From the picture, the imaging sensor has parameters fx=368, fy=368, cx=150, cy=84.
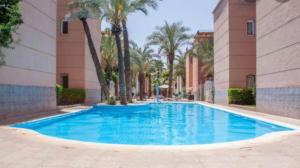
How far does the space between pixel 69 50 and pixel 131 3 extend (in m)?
5.61

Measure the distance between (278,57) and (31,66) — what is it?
10668 millimetres

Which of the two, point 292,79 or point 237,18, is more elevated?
point 237,18

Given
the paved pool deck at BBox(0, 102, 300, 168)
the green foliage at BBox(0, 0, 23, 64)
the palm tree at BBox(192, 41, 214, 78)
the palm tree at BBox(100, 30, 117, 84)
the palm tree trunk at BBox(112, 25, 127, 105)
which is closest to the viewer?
the paved pool deck at BBox(0, 102, 300, 168)

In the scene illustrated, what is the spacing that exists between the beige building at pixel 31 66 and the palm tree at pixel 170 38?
20571 mm

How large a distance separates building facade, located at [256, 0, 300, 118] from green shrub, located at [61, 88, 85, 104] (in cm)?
1284

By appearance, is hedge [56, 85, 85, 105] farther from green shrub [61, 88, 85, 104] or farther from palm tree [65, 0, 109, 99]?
palm tree [65, 0, 109, 99]

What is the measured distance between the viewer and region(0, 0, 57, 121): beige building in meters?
13.9

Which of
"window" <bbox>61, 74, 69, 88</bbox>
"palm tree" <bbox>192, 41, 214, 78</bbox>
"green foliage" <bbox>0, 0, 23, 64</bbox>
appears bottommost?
"window" <bbox>61, 74, 69, 88</bbox>

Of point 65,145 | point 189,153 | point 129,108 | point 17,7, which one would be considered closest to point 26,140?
point 65,145

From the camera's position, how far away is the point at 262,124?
40.5ft

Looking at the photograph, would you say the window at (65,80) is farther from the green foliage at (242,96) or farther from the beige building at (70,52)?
the green foliage at (242,96)

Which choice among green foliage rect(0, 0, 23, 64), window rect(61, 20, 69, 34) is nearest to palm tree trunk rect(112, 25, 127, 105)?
window rect(61, 20, 69, 34)

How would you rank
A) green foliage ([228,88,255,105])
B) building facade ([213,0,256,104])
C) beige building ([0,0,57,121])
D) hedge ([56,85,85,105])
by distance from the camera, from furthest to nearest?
building facade ([213,0,256,104]) → hedge ([56,85,85,105]) → green foliage ([228,88,255,105]) → beige building ([0,0,57,121])

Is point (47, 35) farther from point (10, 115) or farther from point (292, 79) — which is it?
point (292, 79)
